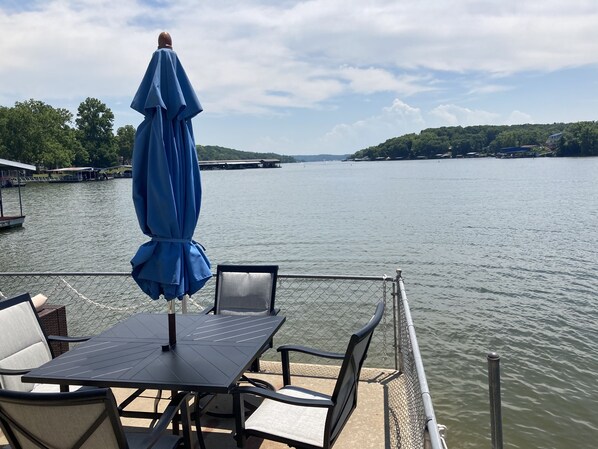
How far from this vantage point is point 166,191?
3.26 m

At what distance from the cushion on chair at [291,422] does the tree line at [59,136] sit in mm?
93659

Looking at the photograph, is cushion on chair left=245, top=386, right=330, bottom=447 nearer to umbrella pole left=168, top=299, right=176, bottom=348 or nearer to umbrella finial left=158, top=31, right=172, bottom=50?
umbrella pole left=168, top=299, right=176, bottom=348

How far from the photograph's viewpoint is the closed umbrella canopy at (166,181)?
327 centimetres

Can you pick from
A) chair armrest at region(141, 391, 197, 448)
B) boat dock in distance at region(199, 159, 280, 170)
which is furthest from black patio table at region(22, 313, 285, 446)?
boat dock in distance at region(199, 159, 280, 170)

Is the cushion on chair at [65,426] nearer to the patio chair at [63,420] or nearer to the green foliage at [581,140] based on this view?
the patio chair at [63,420]

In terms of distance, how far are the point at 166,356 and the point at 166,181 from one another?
1221 millimetres

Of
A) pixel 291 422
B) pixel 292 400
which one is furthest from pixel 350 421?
pixel 292 400

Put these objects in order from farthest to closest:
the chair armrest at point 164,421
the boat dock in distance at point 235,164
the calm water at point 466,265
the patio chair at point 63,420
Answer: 1. the boat dock in distance at point 235,164
2. the calm water at point 466,265
3. the chair armrest at point 164,421
4. the patio chair at point 63,420

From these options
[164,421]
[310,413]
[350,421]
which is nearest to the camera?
[164,421]

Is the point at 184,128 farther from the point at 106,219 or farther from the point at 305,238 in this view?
the point at 106,219

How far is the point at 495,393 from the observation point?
2.91 metres

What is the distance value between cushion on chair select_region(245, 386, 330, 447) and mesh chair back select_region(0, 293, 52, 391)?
6.21ft

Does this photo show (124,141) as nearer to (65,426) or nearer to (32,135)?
(32,135)

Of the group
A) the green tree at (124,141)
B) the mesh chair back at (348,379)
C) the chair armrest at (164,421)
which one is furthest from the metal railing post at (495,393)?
the green tree at (124,141)
